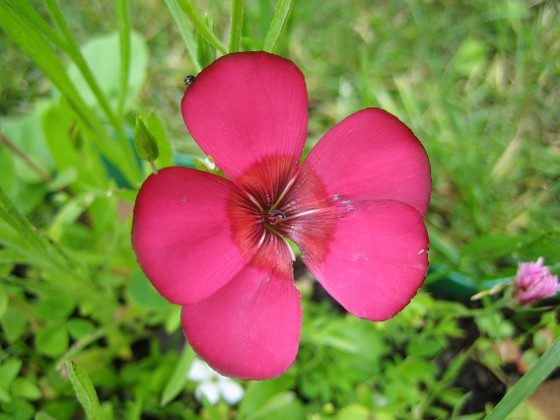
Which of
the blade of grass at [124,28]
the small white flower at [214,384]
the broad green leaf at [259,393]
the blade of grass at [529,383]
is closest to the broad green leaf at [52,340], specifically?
the small white flower at [214,384]

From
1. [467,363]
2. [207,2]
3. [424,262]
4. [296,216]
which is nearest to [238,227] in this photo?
[296,216]

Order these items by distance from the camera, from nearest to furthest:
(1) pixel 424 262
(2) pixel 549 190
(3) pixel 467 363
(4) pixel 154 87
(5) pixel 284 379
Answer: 1. (1) pixel 424 262
2. (5) pixel 284 379
3. (3) pixel 467 363
4. (2) pixel 549 190
5. (4) pixel 154 87

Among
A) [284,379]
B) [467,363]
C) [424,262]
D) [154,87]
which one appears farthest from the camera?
[154,87]

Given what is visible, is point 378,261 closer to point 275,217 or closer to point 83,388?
point 275,217

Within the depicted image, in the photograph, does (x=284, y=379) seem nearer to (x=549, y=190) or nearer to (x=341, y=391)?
(x=341, y=391)

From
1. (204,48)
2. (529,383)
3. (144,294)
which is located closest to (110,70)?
(144,294)

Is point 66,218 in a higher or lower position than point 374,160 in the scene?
lower

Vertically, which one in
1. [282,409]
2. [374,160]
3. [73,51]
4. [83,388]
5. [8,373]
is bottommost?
[282,409]
